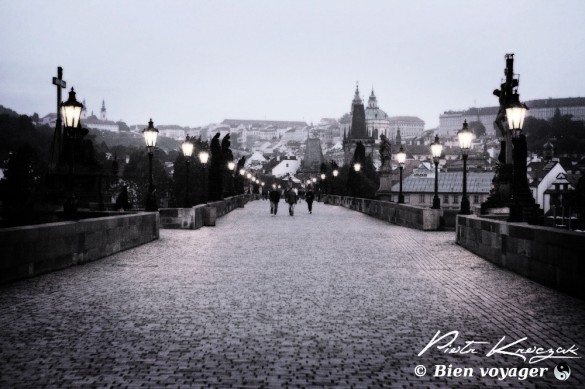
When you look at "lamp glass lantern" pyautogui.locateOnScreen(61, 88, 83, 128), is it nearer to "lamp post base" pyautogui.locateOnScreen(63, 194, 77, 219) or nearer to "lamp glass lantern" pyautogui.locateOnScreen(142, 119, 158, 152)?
"lamp post base" pyautogui.locateOnScreen(63, 194, 77, 219)

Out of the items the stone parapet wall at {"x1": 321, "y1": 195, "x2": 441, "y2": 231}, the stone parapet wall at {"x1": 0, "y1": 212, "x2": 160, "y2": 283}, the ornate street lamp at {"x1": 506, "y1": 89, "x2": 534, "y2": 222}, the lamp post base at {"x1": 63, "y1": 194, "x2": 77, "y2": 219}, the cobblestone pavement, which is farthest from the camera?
the stone parapet wall at {"x1": 321, "y1": 195, "x2": 441, "y2": 231}

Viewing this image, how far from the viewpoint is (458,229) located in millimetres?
18453

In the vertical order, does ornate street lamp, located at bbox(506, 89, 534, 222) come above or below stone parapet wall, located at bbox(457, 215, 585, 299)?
above

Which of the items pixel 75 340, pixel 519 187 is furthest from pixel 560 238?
pixel 75 340

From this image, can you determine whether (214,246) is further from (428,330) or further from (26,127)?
(26,127)

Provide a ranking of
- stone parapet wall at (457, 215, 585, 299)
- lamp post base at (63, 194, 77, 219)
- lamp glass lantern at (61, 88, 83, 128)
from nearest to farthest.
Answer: stone parapet wall at (457, 215, 585, 299) < lamp post base at (63, 194, 77, 219) < lamp glass lantern at (61, 88, 83, 128)

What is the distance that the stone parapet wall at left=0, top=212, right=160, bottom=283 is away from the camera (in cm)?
1045

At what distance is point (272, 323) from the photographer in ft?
25.1

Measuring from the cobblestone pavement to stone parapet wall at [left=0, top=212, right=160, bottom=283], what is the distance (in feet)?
1.08

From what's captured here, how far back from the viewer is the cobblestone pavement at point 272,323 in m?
5.63

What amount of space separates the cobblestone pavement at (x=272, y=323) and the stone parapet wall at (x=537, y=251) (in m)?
0.28

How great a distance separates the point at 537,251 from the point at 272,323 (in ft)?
18.2

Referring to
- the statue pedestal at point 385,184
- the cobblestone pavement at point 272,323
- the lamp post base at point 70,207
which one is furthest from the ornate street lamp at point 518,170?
the statue pedestal at point 385,184

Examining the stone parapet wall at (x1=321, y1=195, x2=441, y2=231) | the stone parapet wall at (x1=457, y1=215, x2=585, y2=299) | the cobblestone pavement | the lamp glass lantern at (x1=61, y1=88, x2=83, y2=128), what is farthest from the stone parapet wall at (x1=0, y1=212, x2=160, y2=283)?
the stone parapet wall at (x1=321, y1=195, x2=441, y2=231)
